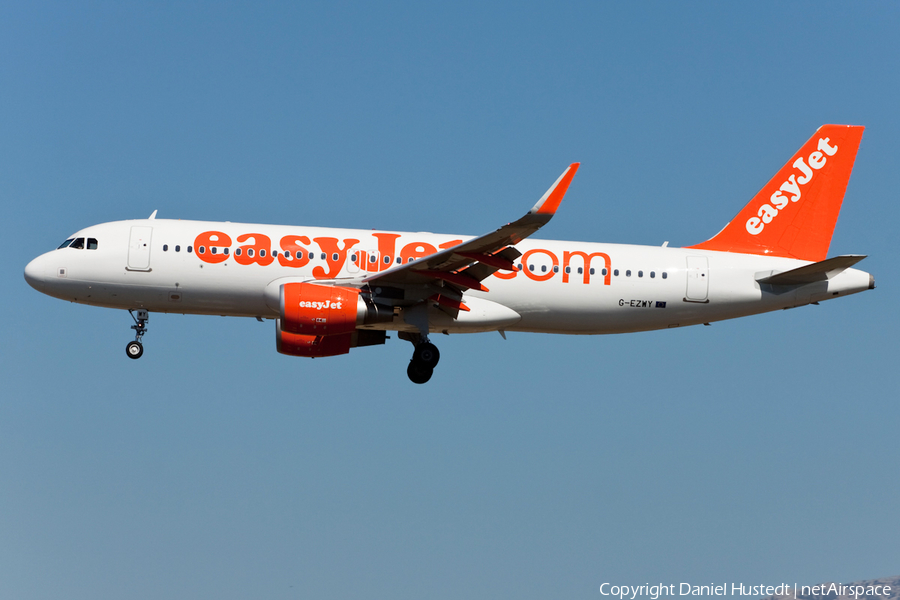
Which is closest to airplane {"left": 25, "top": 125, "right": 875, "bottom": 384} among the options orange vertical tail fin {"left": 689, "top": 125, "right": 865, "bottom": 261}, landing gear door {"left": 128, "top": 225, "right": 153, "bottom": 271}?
landing gear door {"left": 128, "top": 225, "right": 153, "bottom": 271}

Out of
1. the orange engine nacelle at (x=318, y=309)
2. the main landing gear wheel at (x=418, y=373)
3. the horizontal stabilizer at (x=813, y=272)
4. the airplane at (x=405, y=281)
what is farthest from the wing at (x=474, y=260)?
the horizontal stabilizer at (x=813, y=272)

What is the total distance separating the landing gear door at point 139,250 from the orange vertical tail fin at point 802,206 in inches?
683

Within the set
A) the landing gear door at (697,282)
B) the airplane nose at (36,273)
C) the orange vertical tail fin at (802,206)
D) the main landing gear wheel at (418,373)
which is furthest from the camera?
the orange vertical tail fin at (802,206)

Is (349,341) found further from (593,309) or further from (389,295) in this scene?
(593,309)

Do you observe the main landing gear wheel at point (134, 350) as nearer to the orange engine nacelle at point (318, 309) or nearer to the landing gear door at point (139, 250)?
the landing gear door at point (139, 250)

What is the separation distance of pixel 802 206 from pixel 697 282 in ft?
18.1

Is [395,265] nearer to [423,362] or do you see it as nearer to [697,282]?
[423,362]

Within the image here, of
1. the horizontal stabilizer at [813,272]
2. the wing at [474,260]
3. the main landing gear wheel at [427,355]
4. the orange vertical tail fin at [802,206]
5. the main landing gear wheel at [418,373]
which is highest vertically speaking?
the orange vertical tail fin at [802,206]

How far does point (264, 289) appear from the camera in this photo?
27.4m

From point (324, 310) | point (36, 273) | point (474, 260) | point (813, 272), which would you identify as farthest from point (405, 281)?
point (813, 272)

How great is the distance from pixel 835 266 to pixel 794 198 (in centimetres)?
439

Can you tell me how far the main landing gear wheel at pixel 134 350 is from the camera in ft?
93.4

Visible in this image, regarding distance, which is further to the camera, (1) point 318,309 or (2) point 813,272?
(2) point 813,272

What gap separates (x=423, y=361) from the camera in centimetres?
2855
